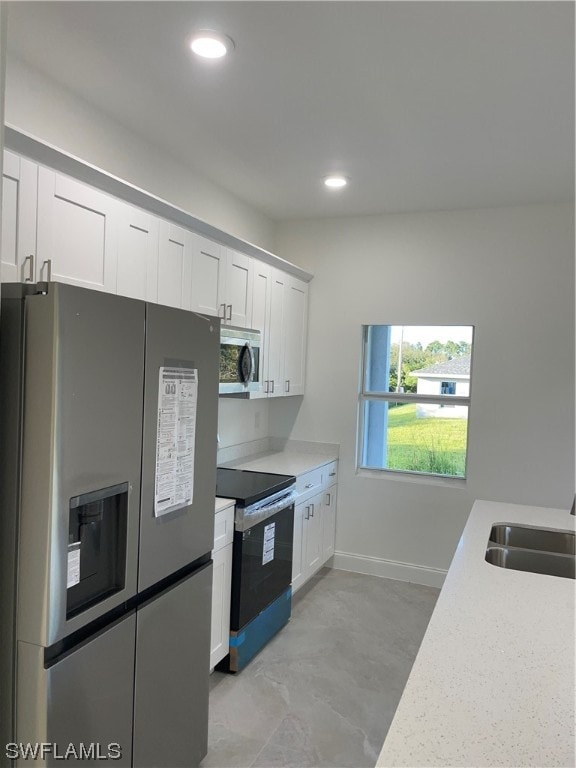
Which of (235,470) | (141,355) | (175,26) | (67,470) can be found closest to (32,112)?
(175,26)

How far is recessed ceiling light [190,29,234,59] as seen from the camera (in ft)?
6.27

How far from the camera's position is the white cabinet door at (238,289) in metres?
3.17

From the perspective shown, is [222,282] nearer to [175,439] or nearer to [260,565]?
[175,439]

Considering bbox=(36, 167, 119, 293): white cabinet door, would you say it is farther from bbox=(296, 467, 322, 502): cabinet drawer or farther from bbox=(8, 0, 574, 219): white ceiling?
bbox=(296, 467, 322, 502): cabinet drawer

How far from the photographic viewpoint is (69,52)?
2080 mm

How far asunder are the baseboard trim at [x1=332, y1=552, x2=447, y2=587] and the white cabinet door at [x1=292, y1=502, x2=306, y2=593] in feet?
2.53

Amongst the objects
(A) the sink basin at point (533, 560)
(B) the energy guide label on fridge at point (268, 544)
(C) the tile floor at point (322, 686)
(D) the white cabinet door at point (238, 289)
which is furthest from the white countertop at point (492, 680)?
(D) the white cabinet door at point (238, 289)

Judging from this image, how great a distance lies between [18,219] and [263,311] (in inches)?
78.3

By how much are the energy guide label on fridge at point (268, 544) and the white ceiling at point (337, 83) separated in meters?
2.03

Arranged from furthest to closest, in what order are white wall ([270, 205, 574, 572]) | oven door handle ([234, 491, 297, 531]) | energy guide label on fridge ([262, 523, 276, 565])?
white wall ([270, 205, 574, 572])
energy guide label on fridge ([262, 523, 276, 565])
oven door handle ([234, 491, 297, 531])

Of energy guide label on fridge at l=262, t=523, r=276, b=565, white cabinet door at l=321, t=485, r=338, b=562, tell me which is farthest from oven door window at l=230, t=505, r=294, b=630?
white cabinet door at l=321, t=485, r=338, b=562

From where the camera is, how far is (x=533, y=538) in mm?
2451

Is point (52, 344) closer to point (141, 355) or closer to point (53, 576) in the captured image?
point (141, 355)

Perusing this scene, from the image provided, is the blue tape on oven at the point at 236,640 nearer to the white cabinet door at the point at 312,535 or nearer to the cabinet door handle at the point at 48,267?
the white cabinet door at the point at 312,535
